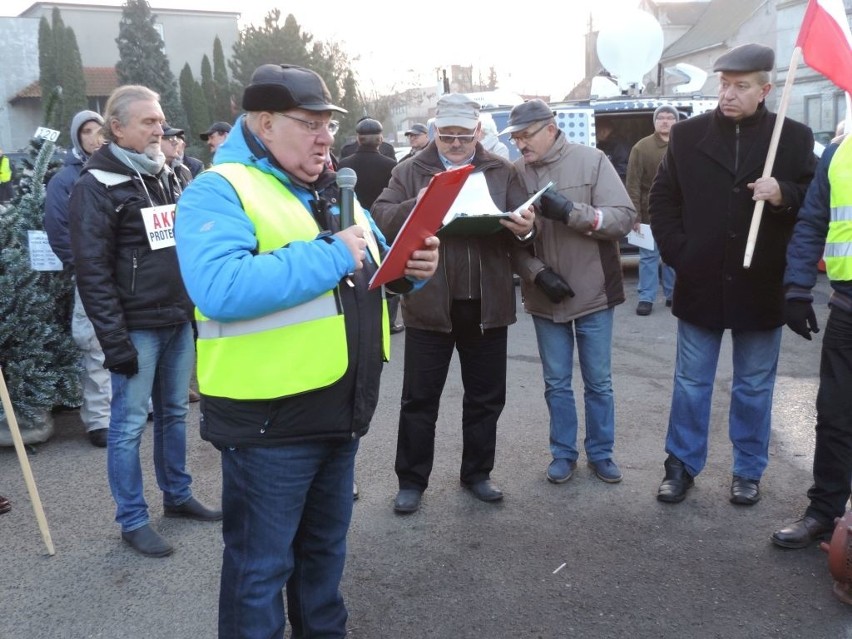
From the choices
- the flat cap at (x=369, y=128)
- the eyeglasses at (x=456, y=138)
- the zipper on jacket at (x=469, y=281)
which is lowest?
the zipper on jacket at (x=469, y=281)

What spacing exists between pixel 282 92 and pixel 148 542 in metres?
2.43

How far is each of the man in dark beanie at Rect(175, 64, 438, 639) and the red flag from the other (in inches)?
89.7

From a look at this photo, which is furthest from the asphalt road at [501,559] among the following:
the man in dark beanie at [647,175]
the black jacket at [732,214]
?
the man in dark beanie at [647,175]

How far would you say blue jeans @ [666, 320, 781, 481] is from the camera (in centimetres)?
402

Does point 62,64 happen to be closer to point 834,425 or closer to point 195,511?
point 195,511

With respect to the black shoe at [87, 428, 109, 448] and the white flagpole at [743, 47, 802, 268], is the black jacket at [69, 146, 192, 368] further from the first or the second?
the white flagpole at [743, 47, 802, 268]

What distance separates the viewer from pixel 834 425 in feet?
11.6

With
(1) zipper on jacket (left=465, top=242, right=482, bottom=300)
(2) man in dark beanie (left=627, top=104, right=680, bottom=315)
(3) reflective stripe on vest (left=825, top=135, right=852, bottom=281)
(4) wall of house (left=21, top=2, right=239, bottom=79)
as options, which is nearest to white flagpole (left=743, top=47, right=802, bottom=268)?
(3) reflective stripe on vest (left=825, top=135, right=852, bottom=281)

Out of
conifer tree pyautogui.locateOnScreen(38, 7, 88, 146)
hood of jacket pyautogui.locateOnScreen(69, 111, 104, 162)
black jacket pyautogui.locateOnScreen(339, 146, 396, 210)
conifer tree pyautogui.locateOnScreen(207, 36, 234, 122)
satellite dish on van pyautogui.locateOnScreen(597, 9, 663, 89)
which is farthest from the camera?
conifer tree pyautogui.locateOnScreen(207, 36, 234, 122)

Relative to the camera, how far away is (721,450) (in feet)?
15.7

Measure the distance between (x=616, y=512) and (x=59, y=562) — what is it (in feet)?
8.83

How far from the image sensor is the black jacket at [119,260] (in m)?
3.52

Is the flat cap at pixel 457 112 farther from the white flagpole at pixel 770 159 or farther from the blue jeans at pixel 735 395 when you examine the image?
the blue jeans at pixel 735 395

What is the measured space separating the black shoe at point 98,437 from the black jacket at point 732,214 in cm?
376
